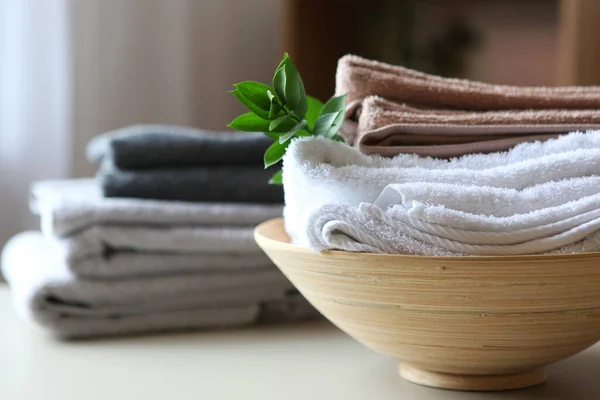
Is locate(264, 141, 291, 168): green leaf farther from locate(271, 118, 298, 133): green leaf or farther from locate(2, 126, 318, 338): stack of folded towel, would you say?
locate(2, 126, 318, 338): stack of folded towel

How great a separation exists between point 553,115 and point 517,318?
182mm

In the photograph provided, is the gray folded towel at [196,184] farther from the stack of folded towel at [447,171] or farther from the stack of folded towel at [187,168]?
the stack of folded towel at [447,171]

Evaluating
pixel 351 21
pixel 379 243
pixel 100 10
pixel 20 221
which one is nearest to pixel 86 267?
pixel 379 243

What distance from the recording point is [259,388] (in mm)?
605

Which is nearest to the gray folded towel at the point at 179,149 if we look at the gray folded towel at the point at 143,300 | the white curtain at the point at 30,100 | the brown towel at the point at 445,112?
the gray folded towel at the point at 143,300

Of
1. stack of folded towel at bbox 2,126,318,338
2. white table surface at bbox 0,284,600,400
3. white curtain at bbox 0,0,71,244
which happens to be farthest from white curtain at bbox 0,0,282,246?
white table surface at bbox 0,284,600,400

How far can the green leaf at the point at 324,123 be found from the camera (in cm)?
59

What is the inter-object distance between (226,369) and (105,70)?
113 cm

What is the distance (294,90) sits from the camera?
0.58 m

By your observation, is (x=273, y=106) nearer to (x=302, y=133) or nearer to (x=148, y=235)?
(x=302, y=133)

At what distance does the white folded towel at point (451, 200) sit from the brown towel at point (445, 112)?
2 cm

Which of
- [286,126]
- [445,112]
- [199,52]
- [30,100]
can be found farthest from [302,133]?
[199,52]

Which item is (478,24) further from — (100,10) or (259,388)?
(259,388)

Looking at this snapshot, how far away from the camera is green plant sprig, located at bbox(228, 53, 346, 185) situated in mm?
566
